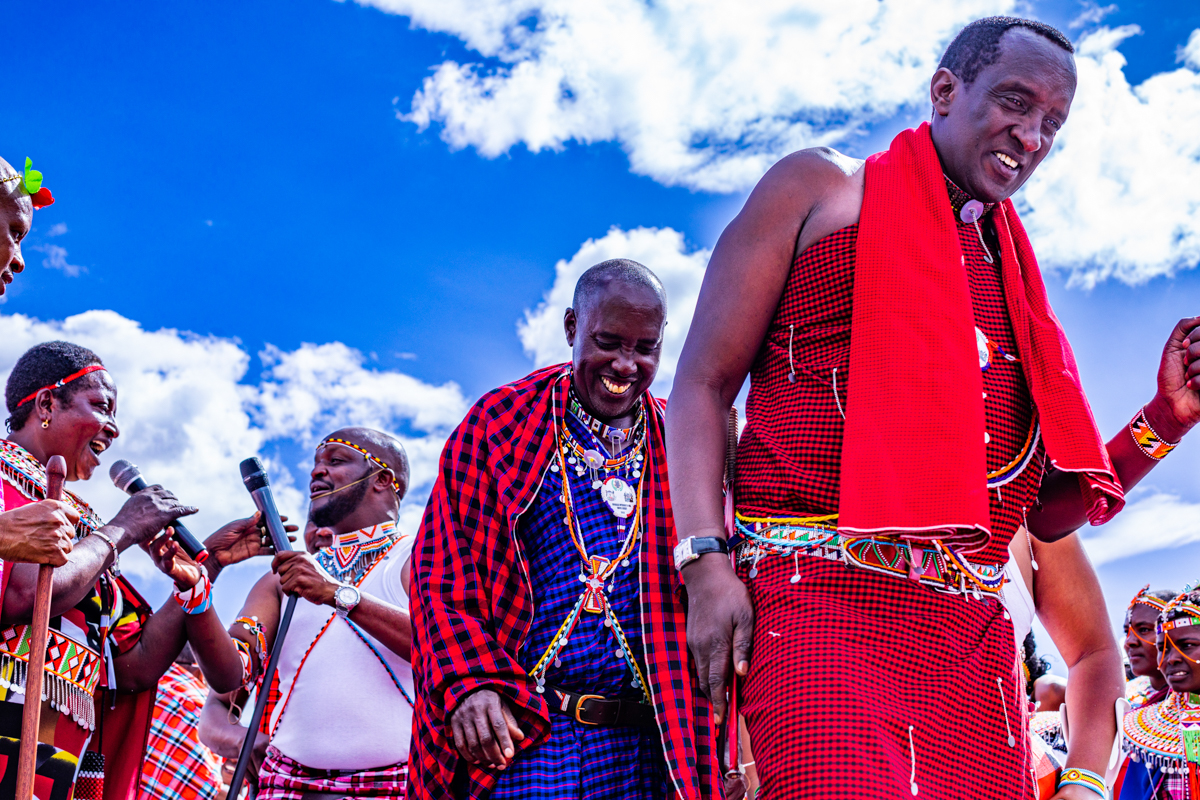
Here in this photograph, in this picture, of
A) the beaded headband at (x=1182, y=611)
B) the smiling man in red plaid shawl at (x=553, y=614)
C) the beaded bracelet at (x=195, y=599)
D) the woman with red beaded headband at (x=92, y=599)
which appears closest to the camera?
the smiling man in red plaid shawl at (x=553, y=614)

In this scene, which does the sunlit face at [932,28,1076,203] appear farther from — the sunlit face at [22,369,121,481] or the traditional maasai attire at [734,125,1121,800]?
the sunlit face at [22,369,121,481]

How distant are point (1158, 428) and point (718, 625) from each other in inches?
50.1

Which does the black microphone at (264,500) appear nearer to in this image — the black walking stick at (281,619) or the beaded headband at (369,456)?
the black walking stick at (281,619)

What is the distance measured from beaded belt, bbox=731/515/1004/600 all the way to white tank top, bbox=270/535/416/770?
113 inches

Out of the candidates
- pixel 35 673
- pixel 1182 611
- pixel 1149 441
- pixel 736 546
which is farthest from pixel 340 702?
pixel 1182 611

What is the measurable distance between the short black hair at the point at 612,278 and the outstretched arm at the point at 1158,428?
5.30 ft

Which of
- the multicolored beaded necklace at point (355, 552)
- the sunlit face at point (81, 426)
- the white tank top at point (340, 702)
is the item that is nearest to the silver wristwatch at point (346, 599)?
the white tank top at point (340, 702)

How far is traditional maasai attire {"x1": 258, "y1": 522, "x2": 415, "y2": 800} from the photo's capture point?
457cm

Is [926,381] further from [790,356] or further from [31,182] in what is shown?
[31,182]

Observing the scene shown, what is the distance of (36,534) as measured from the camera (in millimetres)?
3703

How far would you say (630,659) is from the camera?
10.4 feet

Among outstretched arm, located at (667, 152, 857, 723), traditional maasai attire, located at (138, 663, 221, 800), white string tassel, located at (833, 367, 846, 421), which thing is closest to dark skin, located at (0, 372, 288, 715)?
traditional maasai attire, located at (138, 663, 221, 800)

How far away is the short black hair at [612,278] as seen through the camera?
3.82 metres

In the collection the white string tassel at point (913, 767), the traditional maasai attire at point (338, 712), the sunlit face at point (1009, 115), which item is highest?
the sunlit face at point (1009, 115)
